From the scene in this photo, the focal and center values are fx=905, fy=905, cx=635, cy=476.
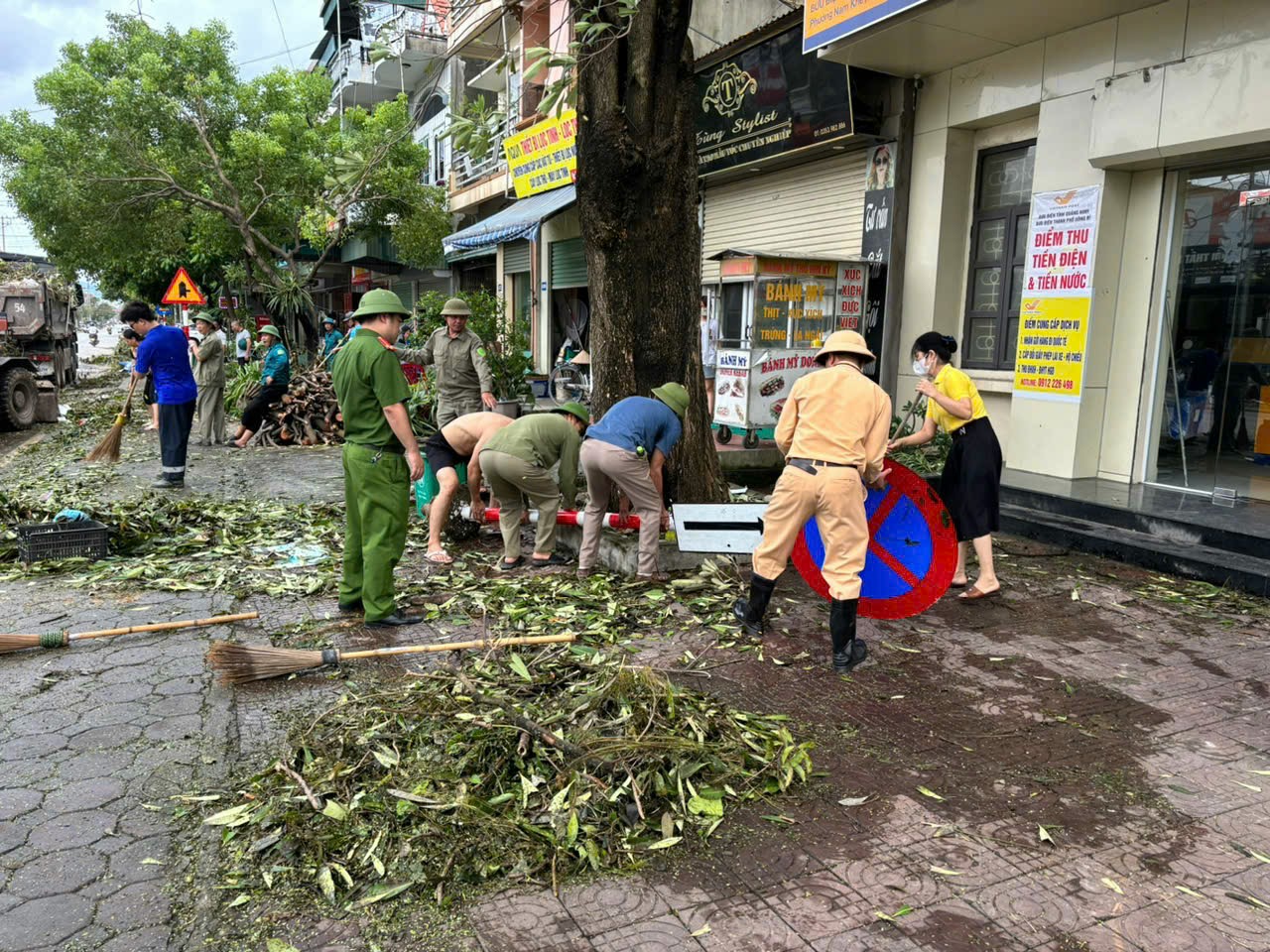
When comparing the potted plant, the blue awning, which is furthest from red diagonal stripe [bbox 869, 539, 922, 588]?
the blue awning

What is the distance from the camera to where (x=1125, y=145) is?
7.36 m

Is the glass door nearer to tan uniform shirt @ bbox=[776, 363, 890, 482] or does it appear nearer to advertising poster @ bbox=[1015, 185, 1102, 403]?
advertising poster @ bbox=[1015, 185, 1102, 403]

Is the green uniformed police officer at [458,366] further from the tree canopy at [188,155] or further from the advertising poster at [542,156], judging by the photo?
the tree canopy at [188,155]

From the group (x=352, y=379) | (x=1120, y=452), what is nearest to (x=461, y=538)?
(x=352, y=379)

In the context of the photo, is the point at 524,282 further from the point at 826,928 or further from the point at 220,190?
the point at 826,928

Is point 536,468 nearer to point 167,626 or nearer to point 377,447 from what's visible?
point 377,447

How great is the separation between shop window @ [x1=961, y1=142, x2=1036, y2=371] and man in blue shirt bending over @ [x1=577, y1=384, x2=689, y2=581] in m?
4.92

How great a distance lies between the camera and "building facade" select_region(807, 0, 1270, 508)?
279 inches

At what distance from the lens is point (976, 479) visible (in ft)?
18.3

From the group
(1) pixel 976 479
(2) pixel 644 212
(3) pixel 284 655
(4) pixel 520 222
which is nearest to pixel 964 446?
(1) pixel 976 479

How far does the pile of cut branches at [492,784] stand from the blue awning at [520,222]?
43.9 feet

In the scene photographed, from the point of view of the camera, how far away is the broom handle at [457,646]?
4332mm

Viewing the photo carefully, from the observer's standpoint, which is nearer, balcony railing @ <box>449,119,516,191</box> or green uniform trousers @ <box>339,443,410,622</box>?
green uniform trousers @ <box>339,443,410,622</box>

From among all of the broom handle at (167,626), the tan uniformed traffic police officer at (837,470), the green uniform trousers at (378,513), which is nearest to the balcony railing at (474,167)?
the green uniform trousers at (378,513)
